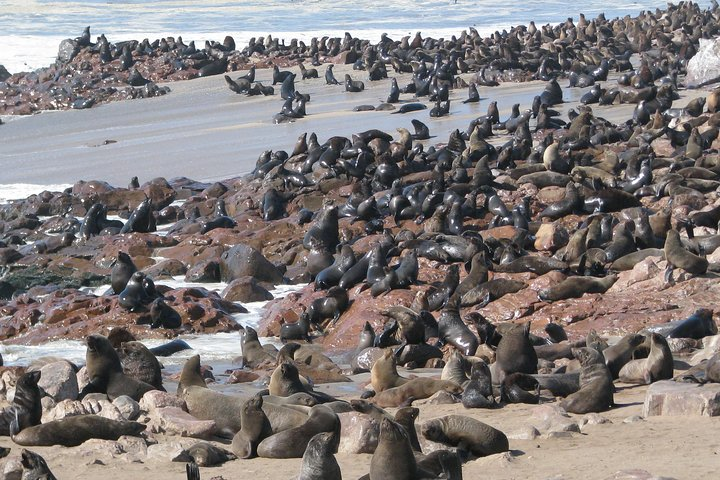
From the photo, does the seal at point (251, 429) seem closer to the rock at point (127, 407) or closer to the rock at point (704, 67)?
the rock at point (127, 407)

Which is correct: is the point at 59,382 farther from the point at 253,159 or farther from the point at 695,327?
the point at 253,159

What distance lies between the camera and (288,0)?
2509 inches

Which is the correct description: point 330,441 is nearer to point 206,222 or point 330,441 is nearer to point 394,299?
point 394,299

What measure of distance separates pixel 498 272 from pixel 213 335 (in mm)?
2843

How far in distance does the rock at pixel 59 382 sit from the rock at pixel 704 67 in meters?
18.8

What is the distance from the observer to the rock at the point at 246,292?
11.6 meters

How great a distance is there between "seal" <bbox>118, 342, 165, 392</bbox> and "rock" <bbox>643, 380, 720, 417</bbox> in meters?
3.51

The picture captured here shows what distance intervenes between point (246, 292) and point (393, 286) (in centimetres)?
188

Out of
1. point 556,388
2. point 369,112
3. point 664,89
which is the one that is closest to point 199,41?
point 369,112

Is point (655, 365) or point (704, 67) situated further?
point (704, 67)

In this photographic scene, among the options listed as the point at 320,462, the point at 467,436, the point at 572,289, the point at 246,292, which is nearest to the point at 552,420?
the point at 467,436

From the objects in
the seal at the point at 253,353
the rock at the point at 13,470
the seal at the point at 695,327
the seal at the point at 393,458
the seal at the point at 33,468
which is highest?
the seal at the point at 393,458

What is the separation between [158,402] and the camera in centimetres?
689

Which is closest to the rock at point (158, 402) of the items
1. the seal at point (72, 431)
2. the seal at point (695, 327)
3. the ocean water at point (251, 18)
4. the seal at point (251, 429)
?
the seal at point (72, 431)
